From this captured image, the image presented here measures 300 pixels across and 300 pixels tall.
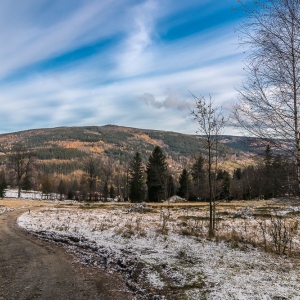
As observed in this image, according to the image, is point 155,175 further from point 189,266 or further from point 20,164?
point 189,266

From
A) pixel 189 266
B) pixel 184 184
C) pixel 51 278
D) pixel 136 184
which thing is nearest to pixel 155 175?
pixel 136 184

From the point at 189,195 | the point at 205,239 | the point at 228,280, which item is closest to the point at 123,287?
the point at 228,280

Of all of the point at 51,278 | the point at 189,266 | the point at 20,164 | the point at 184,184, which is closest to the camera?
the point at 51,278

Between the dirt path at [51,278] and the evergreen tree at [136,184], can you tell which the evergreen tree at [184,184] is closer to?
the evergreen tree at [136,184]

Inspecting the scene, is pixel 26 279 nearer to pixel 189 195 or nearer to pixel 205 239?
pixel 205 239

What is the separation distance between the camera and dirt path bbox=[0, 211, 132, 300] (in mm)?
5539

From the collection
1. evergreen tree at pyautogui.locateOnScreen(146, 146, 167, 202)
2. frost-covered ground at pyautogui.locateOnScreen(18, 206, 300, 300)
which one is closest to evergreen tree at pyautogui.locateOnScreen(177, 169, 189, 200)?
evergreen tree at pyautogui.locateOnScreen(146, 146, 167, 202)

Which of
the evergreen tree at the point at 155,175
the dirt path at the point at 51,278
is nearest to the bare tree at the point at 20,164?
the evergreen tree at the point at 155,175

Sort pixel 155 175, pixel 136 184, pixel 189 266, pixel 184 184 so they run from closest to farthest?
pixel 189 266 < pixel 155 175 < pixel 136 184 < pixel 184 184

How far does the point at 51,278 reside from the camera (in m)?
6.55

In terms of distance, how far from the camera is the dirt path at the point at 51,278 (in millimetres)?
5539

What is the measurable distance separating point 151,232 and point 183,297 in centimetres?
760

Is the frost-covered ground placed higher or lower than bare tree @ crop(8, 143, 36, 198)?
lower

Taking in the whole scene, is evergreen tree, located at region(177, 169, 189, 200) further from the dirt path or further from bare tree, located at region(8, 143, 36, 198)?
the dirt path
